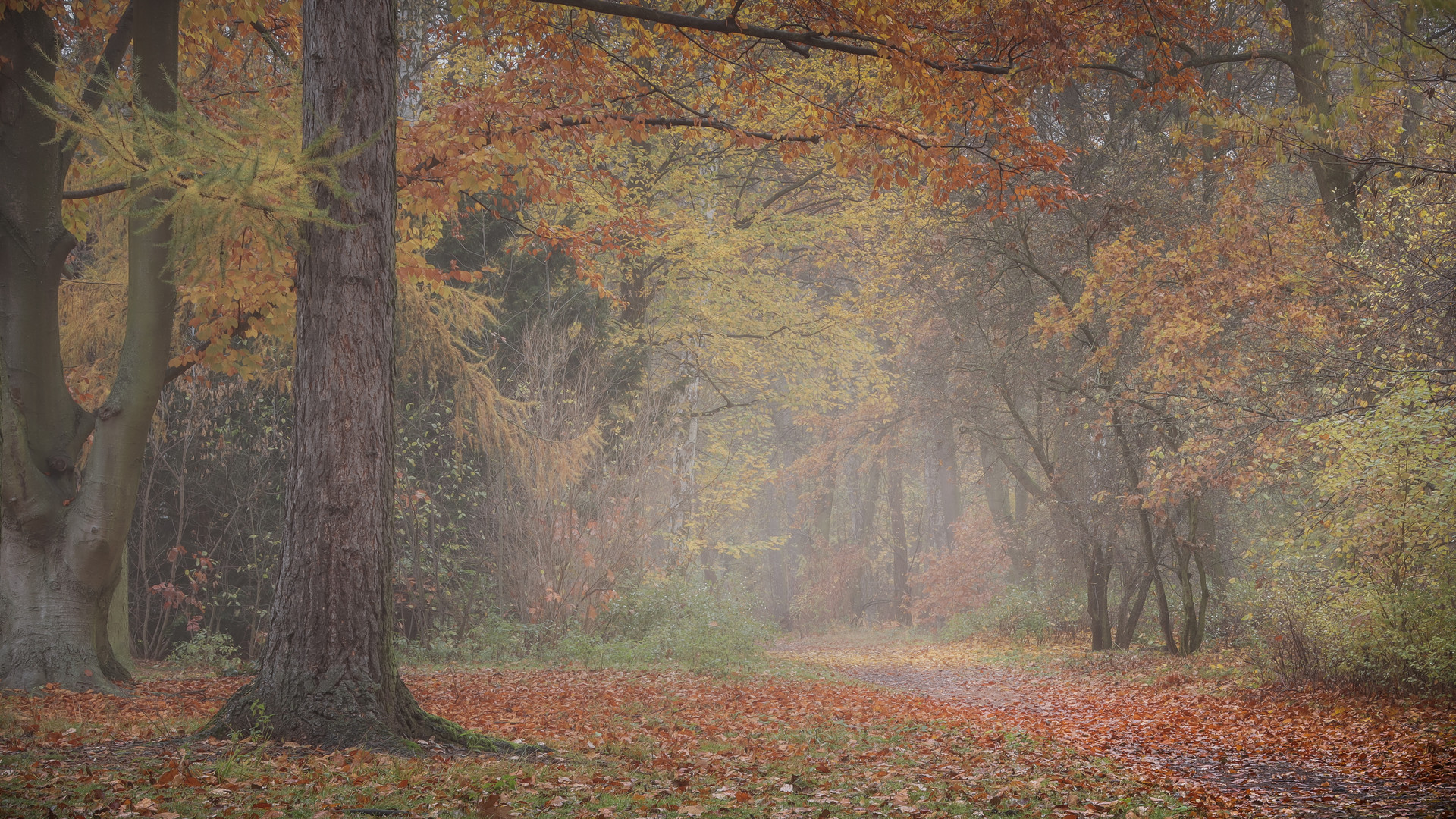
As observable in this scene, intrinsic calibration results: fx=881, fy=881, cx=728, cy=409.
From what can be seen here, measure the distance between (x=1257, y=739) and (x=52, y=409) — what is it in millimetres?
10173

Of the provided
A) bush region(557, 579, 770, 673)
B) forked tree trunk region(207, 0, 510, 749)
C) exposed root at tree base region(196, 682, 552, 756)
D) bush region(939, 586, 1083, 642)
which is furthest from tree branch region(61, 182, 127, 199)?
bush region(939, 586, 1083, 642)

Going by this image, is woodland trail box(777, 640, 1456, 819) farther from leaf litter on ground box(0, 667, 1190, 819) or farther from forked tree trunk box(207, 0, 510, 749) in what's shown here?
forked tree trunk box(207, 0, 510, 749)

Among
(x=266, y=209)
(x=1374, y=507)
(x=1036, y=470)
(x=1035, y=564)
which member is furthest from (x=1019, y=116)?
(x=1036, y=470)

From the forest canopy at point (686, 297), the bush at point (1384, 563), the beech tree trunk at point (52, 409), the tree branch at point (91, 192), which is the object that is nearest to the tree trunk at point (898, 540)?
the forest canopy at point (686, 297)

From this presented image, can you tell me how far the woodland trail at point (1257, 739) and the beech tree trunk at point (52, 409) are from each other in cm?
799

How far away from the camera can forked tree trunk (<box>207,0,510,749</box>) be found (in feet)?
16.3

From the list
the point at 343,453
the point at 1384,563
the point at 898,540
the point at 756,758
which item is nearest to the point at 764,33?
the point at 343,453

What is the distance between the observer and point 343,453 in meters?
5.11

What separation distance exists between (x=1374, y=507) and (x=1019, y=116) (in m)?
4.64

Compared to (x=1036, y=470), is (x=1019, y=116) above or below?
above

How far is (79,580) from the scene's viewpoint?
750 centimetres

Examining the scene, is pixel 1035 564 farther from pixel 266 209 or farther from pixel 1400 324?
pixel 266 209

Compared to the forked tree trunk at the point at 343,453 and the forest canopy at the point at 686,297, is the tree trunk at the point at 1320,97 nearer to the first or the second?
the forest canopy at the point at 686,297

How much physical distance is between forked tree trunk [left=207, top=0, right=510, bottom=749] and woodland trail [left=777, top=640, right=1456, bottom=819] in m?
4.32
